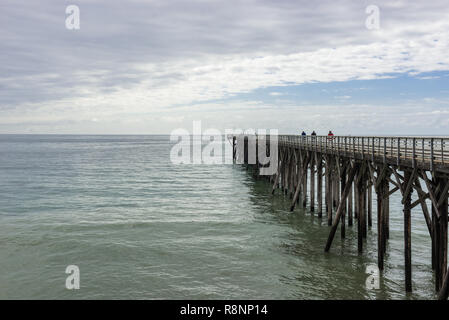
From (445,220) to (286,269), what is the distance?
627 centimetres

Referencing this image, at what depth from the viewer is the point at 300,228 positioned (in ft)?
71.3

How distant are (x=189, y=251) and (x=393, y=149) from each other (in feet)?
32.7

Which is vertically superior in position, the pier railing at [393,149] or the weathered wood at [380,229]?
the pier railing at [393,149]

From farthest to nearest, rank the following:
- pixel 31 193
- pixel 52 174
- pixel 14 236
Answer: pixel 52 174 < pixel 31 193 < pixel 14 236

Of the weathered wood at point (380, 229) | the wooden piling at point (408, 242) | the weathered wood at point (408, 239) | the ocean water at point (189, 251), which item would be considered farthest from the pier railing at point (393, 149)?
the ocean water at point (189, 251)

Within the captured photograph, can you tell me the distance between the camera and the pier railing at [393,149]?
38.9ft

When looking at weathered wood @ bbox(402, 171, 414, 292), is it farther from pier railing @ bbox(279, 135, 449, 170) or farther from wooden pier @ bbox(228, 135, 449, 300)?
pier railing @ bbox(279, 135, 449, 170)

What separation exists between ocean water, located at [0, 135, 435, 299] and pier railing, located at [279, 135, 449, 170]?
436cm

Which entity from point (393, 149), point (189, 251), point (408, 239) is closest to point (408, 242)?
point (408, 239)

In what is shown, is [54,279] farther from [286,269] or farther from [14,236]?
[286,269]

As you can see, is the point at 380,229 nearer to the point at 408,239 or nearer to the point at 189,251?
the point at 408,239

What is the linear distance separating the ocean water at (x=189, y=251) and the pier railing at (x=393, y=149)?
172 inches

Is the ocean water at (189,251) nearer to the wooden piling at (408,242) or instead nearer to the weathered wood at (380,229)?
the wooden piling at (408,242)
